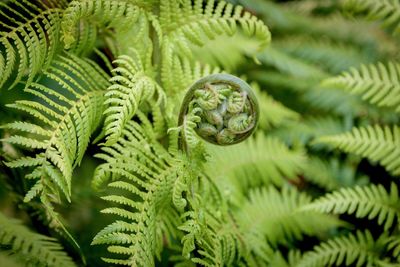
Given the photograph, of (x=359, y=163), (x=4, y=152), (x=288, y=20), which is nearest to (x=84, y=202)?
(x=4, y=152)

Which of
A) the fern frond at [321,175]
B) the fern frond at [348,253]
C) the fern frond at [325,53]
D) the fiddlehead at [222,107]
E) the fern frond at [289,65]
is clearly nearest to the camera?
the fiddlehead at [222,107]

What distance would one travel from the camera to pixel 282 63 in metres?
2.24

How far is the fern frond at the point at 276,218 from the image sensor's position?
147 cm

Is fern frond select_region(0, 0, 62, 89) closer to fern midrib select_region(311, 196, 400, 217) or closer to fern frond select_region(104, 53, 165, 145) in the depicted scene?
fern frond select_region(104, 53, 165, 145)

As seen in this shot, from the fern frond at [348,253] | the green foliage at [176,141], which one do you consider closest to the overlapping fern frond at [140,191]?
the green foliage at [176,141]

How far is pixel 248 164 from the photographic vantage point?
1.63m

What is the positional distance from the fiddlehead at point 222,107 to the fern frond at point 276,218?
0.48 metres

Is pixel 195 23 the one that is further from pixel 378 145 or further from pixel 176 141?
pixel 378 145

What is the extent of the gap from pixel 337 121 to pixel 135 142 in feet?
4.47

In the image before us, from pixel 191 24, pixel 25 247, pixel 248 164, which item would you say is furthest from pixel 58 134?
pixel 248 164

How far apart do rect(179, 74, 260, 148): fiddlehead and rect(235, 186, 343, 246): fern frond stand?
0.48 metres

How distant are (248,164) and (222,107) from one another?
608mm

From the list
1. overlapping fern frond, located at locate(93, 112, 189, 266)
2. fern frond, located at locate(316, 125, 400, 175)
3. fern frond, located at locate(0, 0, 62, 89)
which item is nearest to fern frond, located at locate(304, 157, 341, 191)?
fern frond, located at locate(316, 125, 400, 175)

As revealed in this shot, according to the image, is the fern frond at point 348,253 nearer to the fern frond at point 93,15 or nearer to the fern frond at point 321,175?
the fern frond at point 321,175
